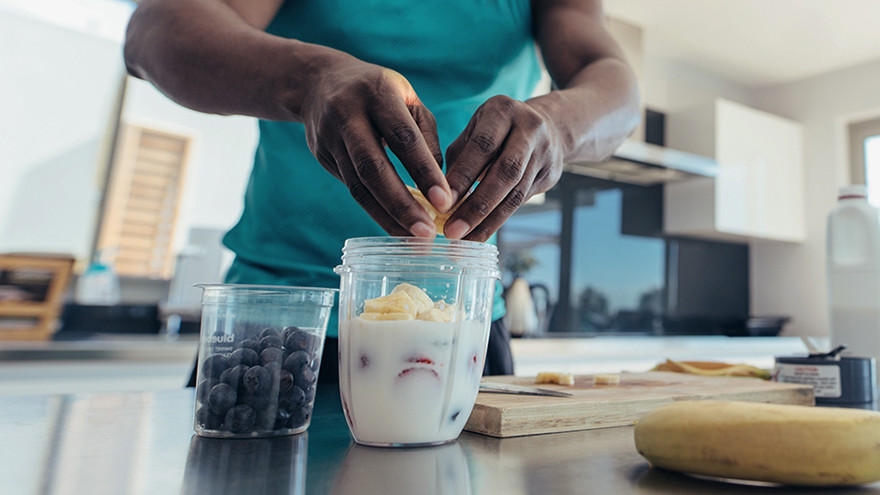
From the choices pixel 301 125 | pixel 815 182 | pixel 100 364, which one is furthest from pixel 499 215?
pixel 815 182

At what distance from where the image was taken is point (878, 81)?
364cm

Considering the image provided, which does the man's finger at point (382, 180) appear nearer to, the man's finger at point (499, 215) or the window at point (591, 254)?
the man's finger at point (499, 215)

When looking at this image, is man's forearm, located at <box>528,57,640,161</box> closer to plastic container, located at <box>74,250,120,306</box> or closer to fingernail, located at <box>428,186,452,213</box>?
fingernail, located at <box>428,186,452,213</box>

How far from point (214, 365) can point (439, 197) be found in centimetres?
23

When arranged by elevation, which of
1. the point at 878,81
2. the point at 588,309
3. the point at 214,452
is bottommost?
the point at 214,452

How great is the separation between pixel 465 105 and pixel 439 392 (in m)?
0.57

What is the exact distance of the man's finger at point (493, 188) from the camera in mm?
537

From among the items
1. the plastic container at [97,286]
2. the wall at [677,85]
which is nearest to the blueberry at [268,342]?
the plastic container at [97,286]

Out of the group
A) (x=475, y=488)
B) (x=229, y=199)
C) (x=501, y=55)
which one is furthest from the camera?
(x=229, y=199)

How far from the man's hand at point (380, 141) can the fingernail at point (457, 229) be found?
34 mm

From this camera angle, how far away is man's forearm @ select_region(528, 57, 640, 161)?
0.71 meters

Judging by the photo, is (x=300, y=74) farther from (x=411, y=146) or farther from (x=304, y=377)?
(x=304, y=377)

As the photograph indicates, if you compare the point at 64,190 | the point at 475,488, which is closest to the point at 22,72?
the point at 64,190

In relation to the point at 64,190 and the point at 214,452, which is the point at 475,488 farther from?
the point at 64,190
